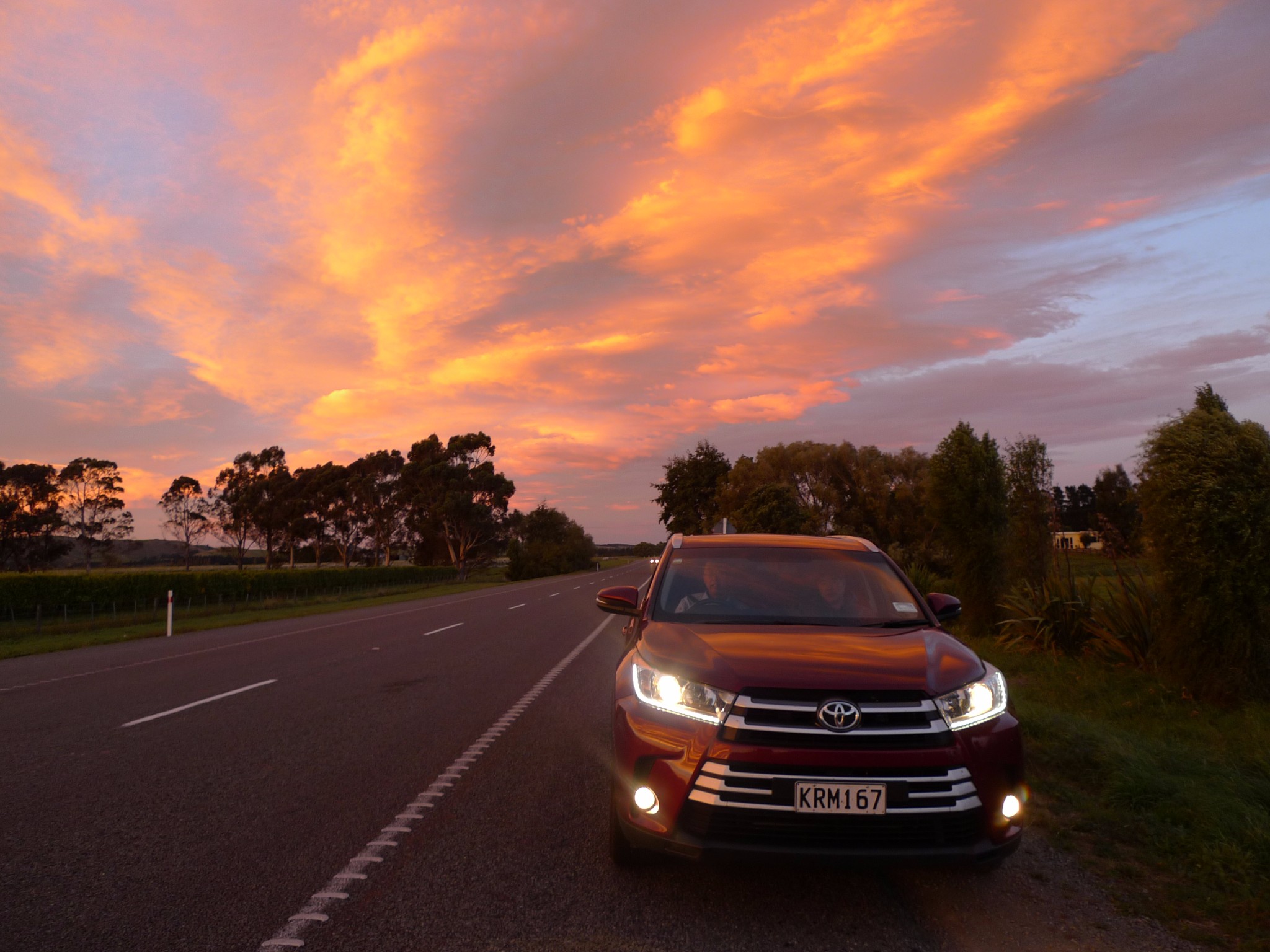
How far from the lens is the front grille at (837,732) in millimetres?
→ 3396

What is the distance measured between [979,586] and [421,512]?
69.4 meters

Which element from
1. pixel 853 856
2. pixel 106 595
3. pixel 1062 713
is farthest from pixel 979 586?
pixel 106 595

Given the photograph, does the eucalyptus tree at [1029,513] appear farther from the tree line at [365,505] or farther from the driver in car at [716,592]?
the tree line at [365,505]

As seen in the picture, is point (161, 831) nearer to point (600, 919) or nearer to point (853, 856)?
point (600, 919)

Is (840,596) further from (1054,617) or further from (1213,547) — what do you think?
(1054,617)

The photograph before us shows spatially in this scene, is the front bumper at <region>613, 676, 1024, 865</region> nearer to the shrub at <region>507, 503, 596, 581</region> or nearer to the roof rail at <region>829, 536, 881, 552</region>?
the roof rail at <region>829, 536, 881, 552</region>

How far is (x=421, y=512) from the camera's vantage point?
77.6m

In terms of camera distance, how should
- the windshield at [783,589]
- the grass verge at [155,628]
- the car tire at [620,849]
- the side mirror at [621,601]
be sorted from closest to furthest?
the car tire at [620,849], the windshield at [783,589], the side mirror at [621,601], the grass verge at [155,628]

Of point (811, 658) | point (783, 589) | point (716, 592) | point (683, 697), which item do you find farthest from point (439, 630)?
point (811, 658)

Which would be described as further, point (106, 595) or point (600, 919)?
point (106, 595)

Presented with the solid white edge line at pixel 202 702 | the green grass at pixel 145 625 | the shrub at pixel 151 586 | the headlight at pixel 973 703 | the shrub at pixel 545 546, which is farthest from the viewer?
the shrub at pixel 545 546

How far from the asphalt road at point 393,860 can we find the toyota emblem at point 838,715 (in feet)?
1.99

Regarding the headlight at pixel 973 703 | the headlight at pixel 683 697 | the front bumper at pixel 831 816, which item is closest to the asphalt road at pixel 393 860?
the front bumper at pixel 831 816

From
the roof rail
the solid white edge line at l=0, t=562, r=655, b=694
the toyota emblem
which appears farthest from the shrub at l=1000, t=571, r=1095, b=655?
the solid white edge line at l=0, t=562, r=655, b=694
